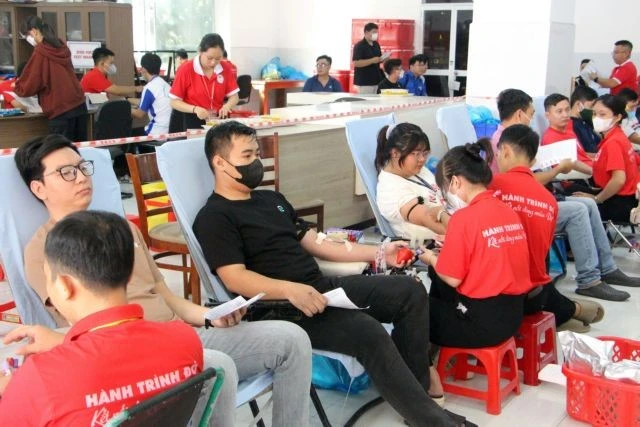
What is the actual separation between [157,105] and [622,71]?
18.6ft

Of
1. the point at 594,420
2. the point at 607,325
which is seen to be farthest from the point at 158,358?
the point at 607,325

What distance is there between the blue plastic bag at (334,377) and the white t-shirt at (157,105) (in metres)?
3.91

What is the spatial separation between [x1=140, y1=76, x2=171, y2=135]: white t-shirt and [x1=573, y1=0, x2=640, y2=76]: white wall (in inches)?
239

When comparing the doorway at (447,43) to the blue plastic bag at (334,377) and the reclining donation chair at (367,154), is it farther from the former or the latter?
the blue plastic bag at (334,377)

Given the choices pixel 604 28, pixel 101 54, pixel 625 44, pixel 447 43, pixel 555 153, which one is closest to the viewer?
pixel 555 153

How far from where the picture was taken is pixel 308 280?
2.81m

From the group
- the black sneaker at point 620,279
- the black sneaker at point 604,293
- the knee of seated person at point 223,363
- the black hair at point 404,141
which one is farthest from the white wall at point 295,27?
the knee of seated person at point 223,363

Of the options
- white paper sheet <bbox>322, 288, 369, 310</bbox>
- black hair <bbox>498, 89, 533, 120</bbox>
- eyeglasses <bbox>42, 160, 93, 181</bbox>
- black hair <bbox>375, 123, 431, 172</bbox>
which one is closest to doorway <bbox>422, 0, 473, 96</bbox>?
black hair <bbox>498, 89, 533, 120</bbox>

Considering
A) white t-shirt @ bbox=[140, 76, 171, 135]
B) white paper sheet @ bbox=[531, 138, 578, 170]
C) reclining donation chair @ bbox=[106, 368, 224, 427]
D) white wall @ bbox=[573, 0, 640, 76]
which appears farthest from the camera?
white wall @ bbox=[573, 0, 640, 76]

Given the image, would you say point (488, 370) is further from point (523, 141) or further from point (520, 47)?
point (520, 47)

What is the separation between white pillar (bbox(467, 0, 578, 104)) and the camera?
6.44 m

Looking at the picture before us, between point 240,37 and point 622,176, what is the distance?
849 cm

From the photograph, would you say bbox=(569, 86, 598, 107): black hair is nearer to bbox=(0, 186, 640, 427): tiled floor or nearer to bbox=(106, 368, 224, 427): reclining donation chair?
bbox=(0, 186, 640, 427): tiled floor

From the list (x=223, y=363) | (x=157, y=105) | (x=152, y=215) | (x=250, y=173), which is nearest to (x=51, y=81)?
(x=157, y=105)
